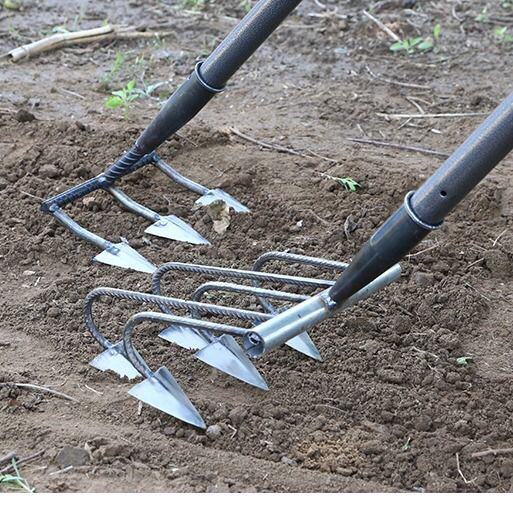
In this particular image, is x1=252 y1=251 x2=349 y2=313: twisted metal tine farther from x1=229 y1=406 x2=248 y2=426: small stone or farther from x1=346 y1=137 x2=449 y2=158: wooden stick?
x1=346 y1=137 x2=449 y2=158: wooden stick

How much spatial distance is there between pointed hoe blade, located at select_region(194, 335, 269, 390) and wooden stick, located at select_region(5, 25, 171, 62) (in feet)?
10.7

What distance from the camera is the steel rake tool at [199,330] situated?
3.10m

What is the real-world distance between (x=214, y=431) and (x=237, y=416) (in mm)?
93

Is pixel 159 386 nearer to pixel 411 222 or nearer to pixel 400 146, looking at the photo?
pixel 411 222

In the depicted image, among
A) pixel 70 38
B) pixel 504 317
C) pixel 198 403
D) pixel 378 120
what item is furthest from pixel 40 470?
pixel 70 38

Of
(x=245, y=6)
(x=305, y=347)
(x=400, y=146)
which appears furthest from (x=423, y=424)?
(x=245, y=6)

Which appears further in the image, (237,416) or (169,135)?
(169,135)

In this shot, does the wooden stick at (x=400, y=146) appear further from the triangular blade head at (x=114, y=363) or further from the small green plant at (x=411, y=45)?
the triangular blade head at (x=114, y=363)

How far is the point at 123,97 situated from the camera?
5.36 meters

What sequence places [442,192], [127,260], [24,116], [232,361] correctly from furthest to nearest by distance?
[24,116]
[127,260]
[232,361]
[442,192]

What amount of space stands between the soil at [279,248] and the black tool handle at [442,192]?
626 mm

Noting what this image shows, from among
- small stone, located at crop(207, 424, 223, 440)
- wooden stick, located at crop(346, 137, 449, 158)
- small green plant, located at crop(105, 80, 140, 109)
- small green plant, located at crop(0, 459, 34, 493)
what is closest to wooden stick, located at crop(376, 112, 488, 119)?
wooden stick, located at crop(346, 137, 449, 158)

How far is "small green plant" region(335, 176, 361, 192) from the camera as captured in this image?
4512 mm

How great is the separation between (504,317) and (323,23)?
3392mm
